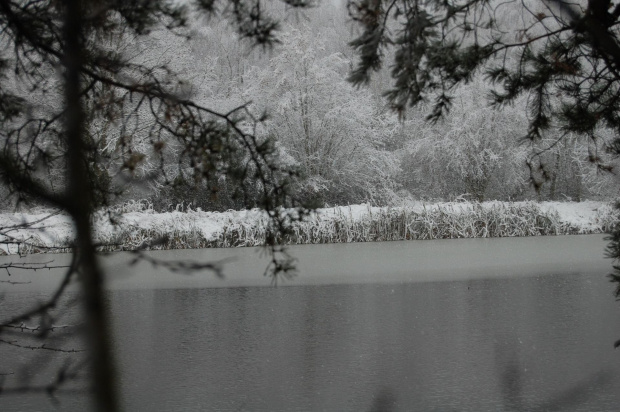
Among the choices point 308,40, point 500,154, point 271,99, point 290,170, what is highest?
point 308,40

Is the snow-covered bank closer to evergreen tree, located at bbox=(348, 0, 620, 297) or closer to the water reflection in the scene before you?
the water reflection

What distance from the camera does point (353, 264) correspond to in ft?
29.8

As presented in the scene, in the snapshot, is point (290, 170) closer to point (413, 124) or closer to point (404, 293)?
point (404, 293)

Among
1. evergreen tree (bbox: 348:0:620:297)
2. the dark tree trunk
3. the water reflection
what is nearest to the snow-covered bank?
the water reflection

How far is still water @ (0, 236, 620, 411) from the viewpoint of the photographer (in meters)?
3.93

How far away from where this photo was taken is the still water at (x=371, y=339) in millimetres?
3934

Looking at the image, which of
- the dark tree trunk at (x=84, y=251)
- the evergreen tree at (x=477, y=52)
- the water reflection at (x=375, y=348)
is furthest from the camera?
the water reflection at (x=375, y=348)

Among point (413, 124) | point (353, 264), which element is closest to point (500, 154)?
point (413, 124)

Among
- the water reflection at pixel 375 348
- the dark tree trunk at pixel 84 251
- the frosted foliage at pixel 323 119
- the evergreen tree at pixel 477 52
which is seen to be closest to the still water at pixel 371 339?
the water reflection at pixel 375 348

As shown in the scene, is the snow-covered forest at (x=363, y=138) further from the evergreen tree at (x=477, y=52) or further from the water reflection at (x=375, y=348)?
the evergreen tree at (x=477, y=52)

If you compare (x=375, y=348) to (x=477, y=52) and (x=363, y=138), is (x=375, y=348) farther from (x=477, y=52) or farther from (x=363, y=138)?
(x=363, y=138)

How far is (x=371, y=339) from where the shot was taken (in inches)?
205

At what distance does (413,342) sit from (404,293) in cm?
204

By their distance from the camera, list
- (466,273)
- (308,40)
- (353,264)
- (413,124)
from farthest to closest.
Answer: (413,124) < (308,40) < (353,264) < (466,273)
